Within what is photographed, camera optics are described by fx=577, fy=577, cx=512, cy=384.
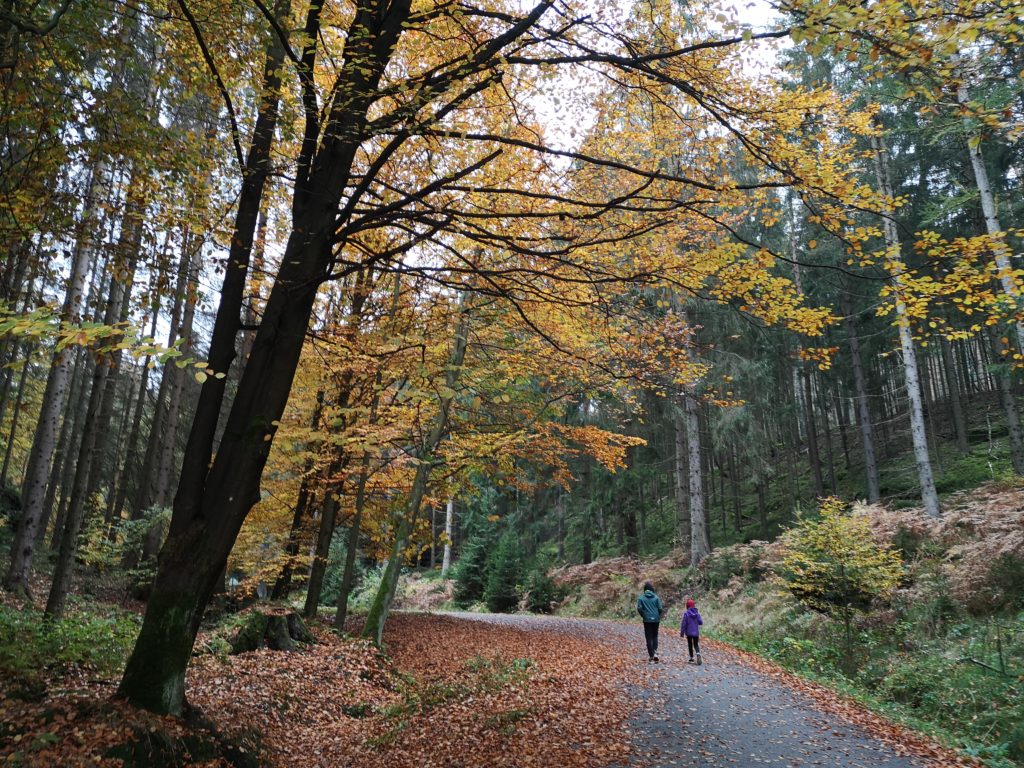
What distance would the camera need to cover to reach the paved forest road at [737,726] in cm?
578

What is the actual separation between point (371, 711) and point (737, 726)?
15.6 ft

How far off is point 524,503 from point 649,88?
1142 inches

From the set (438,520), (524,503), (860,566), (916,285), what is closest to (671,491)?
(524,503)

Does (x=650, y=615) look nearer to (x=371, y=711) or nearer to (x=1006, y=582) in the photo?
(x=371, y=711)

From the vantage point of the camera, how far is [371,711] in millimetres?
7969

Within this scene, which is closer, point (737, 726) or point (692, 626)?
point (737, 726)

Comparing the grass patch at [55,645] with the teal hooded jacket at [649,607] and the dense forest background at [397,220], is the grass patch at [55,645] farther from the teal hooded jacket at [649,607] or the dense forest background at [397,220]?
the teal hooded jacket at [649,607]

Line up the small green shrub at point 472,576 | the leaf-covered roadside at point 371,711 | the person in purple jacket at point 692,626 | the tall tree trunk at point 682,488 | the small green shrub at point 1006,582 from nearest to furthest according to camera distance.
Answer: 1. the leaf-covered roadside at point 371,711
2. the small green shrub at point 1006,582
3. the person in purple jacket at point 692,626
4. the tall tree trunk at point 682,488
5. the small green shrub at point 472,576

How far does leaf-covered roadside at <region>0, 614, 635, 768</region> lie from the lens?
403cm

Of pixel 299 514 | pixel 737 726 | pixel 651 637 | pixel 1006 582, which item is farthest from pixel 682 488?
pixel 737 726

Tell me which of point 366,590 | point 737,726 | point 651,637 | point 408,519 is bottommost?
point 366,590

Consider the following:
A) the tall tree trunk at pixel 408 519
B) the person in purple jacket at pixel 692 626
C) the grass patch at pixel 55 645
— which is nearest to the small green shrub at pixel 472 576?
the tall tree trunk at pixel 408 519

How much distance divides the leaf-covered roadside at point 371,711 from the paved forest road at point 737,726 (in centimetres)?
40

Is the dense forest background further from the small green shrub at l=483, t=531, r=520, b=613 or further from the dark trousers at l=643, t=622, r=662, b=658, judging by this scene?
the small green shrub at l=483, t=531, r=520, b=613
